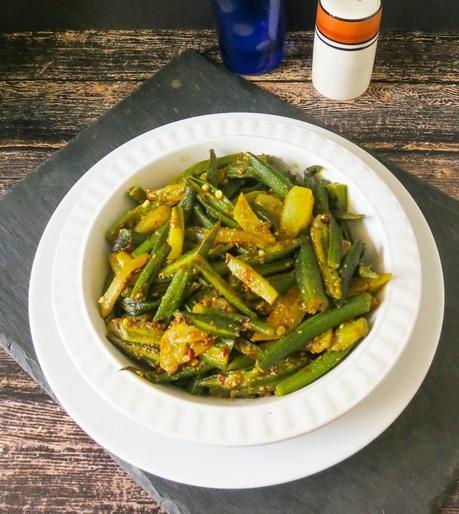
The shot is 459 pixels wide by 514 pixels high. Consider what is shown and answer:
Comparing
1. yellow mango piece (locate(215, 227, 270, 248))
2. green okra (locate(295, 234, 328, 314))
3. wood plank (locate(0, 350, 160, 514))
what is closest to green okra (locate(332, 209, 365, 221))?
green okra (locate(295, 234, 328, 314))

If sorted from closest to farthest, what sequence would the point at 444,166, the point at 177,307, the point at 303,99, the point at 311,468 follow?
1. the point at 311,468
2. the point at 177,307
3. the point at 444,166
4. the point at 303,99

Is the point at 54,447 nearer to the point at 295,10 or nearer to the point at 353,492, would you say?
the point at 353,492

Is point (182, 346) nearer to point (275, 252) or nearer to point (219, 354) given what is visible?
point (219, 354)

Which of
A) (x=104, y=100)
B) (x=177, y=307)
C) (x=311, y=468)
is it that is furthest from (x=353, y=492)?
(x=104, y=100)

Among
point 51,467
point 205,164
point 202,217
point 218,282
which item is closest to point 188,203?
point 202,217

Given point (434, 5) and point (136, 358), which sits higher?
point (434, 5)
